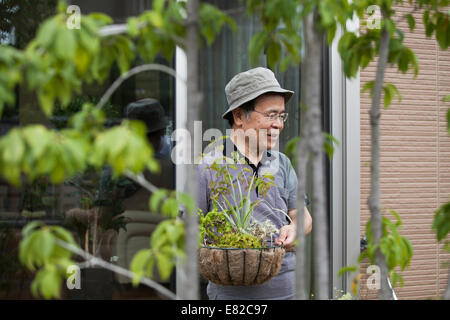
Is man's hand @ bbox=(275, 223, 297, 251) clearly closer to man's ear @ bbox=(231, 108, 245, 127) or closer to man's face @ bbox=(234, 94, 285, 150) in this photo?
man's face @ bbox=(234, 94, 285, 150)

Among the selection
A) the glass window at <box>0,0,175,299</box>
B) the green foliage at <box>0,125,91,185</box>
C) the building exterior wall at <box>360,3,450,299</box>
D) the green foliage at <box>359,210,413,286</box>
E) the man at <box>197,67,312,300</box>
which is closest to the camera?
the green foliage at <box>0,125,91,185</box>

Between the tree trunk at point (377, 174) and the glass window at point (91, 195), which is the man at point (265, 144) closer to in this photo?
the glass window at point (91, 195)

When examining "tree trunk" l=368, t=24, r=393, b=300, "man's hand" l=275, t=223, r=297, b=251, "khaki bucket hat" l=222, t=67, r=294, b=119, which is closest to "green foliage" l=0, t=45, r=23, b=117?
"tree trunk" l=368, t=24, r=393, b=300

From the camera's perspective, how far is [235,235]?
1792mm

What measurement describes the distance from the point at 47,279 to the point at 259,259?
2.71 feet

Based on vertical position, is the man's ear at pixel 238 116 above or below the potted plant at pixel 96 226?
above

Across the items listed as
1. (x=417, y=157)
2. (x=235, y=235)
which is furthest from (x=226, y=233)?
(x=417, y=157)

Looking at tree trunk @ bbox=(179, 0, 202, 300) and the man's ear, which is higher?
the man's ear

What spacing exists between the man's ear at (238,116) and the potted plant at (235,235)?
231 millimetres

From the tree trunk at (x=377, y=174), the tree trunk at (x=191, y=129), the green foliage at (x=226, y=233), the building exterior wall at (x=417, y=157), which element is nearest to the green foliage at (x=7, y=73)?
the tree trunk at (x=191, y=129)

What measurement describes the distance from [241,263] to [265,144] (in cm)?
80

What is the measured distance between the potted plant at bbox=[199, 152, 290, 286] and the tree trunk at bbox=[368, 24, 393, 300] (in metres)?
0.47

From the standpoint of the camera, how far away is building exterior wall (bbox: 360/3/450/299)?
324 cm

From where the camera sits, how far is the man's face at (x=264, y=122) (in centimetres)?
226
